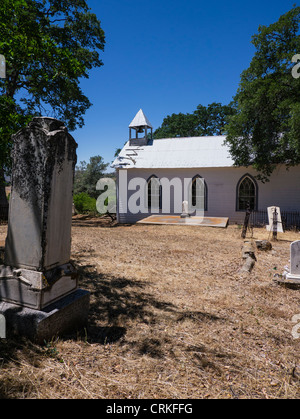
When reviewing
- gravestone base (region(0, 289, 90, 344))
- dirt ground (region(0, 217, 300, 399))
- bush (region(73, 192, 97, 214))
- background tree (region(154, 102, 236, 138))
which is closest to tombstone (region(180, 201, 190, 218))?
bush (region(73, 192, 97, 214))

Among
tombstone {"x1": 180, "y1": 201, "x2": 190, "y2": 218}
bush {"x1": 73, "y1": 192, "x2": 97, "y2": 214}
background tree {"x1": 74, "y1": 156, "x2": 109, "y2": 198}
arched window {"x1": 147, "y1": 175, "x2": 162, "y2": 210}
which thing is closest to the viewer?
tombstone {"x1": 180, "y1": 201, "x2": 190, "y2": 218}

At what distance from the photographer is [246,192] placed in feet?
60.0

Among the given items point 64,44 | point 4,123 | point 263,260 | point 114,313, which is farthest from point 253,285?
point 64,44

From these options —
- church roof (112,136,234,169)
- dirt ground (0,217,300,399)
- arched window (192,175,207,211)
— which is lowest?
dirt ground (0,217,300,399)

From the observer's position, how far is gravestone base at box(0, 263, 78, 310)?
11.0 feet

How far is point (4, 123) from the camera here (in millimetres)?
5555

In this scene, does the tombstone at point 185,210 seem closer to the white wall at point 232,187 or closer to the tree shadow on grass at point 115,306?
the white wall at point 232,187

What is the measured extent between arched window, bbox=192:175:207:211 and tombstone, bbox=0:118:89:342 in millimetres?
15874

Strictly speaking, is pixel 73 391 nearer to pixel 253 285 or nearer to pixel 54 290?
pixel 54 290

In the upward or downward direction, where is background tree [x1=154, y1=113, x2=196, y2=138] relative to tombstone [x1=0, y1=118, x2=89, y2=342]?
upward

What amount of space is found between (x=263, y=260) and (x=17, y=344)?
736 cm

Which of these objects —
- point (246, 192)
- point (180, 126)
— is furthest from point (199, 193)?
point (180, 126)

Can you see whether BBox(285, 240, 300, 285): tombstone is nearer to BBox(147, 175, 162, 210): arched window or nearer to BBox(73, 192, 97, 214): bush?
BBox(147, 175, 162, 210): arched window

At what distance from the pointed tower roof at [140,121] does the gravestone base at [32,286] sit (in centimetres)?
2039
